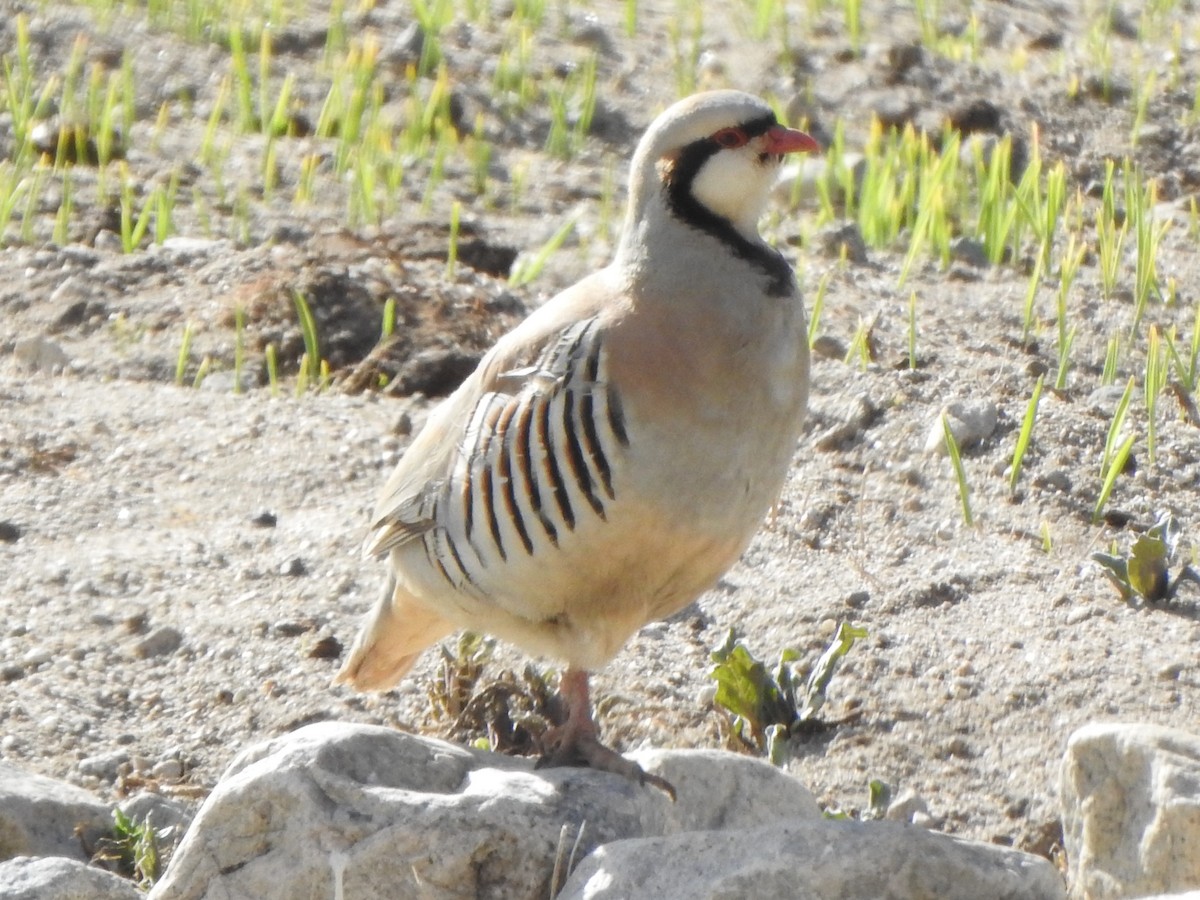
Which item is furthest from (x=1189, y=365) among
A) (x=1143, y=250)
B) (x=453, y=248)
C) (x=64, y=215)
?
(x=64, y=215)

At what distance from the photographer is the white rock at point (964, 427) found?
4.56 meters

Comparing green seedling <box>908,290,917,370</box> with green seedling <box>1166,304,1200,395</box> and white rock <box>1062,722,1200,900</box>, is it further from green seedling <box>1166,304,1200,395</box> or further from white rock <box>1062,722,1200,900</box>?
white rock <box>1062,722,1200,900</box>

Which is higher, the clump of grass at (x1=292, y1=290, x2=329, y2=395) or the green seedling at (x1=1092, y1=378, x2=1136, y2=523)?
the green seedling at (x1=1092, y1=378, x2=1136, y2=523)

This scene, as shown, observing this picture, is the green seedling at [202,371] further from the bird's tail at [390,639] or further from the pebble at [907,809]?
the pebble at [907,809]

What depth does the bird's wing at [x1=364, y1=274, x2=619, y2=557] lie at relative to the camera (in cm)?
329

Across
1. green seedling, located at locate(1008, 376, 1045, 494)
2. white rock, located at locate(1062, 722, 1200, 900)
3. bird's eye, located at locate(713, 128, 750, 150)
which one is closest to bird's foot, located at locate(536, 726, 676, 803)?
white rock, located at locate(1062, 722, 1200, 900)

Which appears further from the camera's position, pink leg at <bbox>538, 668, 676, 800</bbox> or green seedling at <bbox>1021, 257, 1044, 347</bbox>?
green seedling at <bbox>1021, 257, 1044, 347</bbox>

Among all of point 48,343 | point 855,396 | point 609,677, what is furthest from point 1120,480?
point 48,343

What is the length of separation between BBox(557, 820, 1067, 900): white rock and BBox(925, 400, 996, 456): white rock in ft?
6.15

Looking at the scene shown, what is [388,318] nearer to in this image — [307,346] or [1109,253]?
[307,346]

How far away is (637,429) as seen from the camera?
3174 mm

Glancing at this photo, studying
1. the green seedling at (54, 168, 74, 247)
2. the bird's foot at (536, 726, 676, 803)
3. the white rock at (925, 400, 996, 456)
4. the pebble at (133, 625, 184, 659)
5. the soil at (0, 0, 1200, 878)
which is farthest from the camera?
the green seedling at (54, 168, 74, 247)

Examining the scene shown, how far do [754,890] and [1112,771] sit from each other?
2.17 ft

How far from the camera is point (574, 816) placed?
9.73 ft
